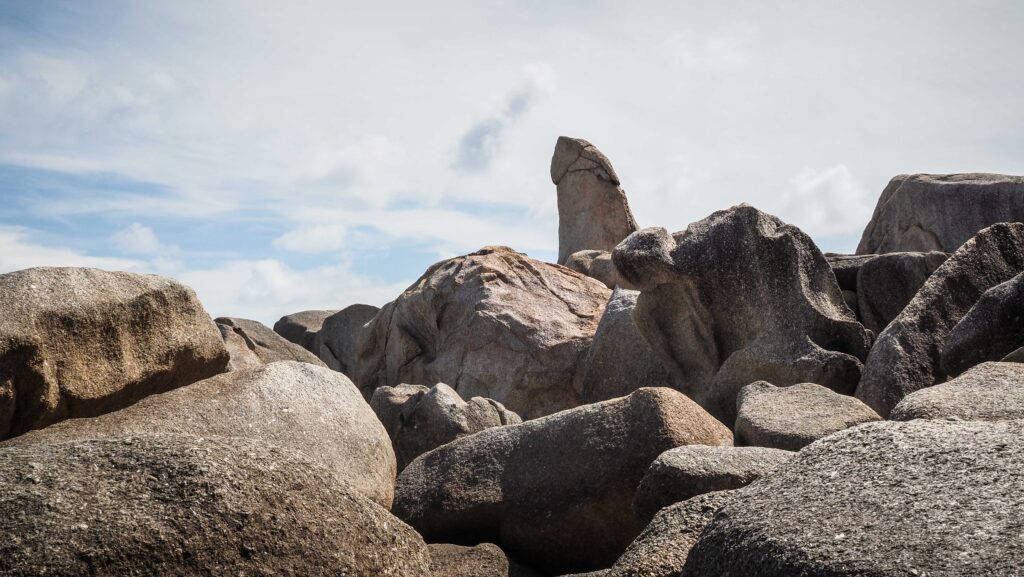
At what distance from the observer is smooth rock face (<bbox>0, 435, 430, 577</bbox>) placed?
11.0 ft

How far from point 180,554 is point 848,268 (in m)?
11.0

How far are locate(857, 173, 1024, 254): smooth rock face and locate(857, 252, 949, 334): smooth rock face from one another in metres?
4.41

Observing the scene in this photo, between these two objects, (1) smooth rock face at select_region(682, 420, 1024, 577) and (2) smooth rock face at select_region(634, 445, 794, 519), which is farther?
(2) smooth rock face at select_region(634, 445, 794, 519)

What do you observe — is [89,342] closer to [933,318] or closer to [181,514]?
[181,514]

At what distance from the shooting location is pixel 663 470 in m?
5.34

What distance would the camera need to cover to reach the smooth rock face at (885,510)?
281cm

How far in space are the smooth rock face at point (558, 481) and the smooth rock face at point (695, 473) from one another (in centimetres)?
57

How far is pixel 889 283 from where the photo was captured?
1233 centimetres

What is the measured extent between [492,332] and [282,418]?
821cm

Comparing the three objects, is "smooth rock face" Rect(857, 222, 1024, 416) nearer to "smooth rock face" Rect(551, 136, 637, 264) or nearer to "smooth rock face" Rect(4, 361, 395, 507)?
"smooth rock face" Rect(4, 361, 395, 507)

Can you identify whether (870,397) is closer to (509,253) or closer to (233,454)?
(233,454)

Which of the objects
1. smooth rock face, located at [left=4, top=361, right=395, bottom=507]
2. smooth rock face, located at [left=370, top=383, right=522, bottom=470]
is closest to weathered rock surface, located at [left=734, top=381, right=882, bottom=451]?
smooth rock face, located at [left=370, top=383, right=522, bottom=470]

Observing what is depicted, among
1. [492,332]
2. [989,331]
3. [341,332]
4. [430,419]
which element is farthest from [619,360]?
[341,332]

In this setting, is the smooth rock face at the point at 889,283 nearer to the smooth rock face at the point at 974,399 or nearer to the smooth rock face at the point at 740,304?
the smooth rock face at the point at 740,304
